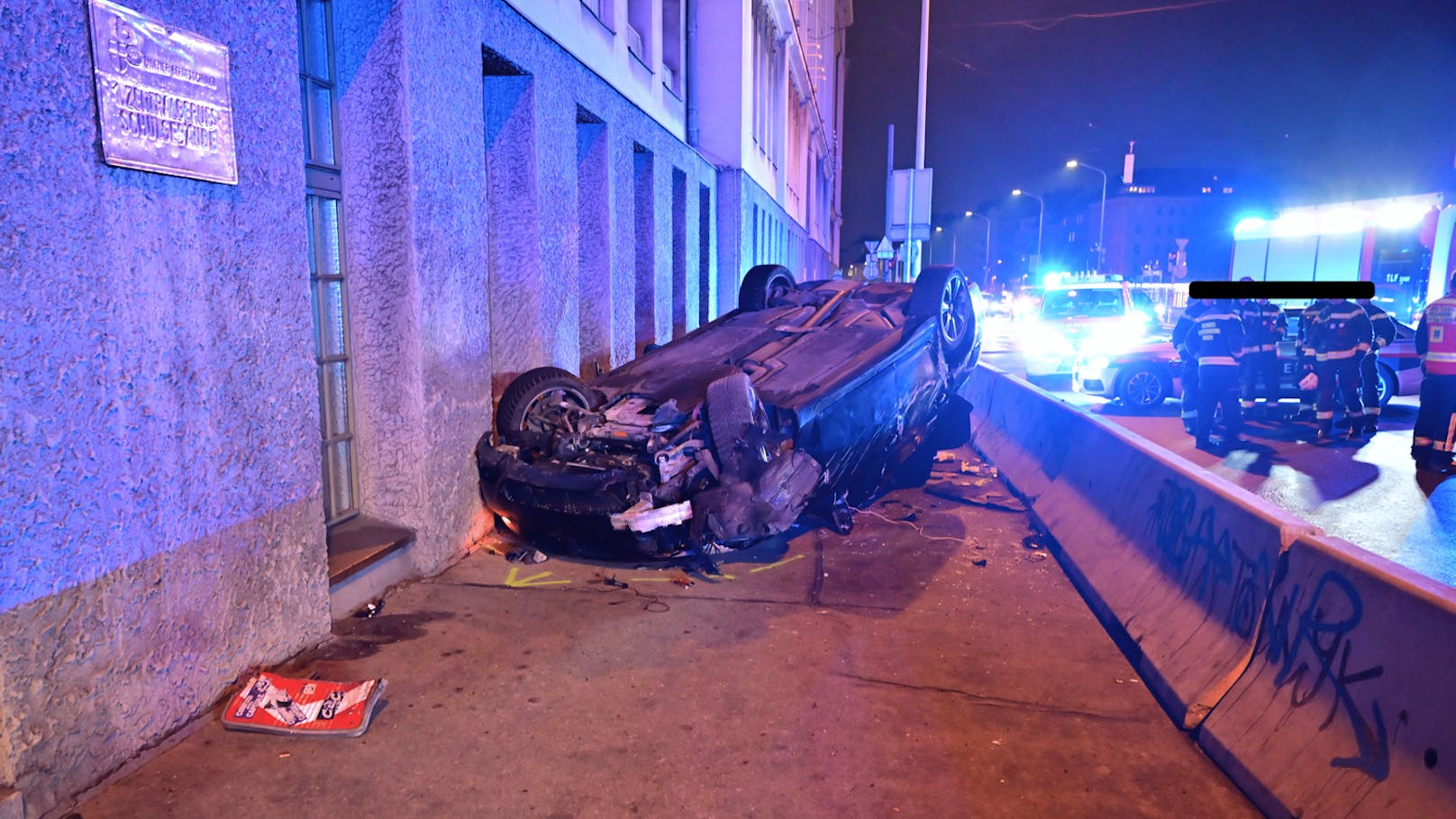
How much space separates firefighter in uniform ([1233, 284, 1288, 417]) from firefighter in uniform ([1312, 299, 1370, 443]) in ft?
1.42

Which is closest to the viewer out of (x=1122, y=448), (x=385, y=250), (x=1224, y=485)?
(x=1224, y=485)

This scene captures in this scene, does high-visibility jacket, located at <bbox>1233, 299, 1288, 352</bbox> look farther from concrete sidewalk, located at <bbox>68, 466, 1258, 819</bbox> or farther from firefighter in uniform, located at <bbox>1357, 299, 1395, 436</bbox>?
concrete sidewalk, located at <bbox>68, 466, 1258, 819</bbox>

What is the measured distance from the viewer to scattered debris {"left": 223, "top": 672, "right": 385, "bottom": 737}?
3.38 meters

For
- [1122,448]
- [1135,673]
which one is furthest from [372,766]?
[1122,448]

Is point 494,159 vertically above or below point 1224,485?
above

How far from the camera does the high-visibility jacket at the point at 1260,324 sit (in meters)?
10.1

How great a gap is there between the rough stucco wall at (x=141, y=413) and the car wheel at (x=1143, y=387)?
12132 millimetres

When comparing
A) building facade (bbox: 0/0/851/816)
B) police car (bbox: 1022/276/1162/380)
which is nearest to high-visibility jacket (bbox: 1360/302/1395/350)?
police car (bbox: 1022/276/1162/380)

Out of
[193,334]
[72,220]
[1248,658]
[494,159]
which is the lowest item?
[1248,658]

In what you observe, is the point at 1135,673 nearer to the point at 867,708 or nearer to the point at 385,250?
the point at 867,708

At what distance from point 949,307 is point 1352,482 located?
4.45 metres

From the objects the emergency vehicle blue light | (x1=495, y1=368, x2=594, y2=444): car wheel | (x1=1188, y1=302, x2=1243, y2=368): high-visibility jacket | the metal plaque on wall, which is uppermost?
the emergency vehicle blue light

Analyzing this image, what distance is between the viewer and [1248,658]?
3260mm

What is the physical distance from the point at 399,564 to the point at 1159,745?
409 centimetres
